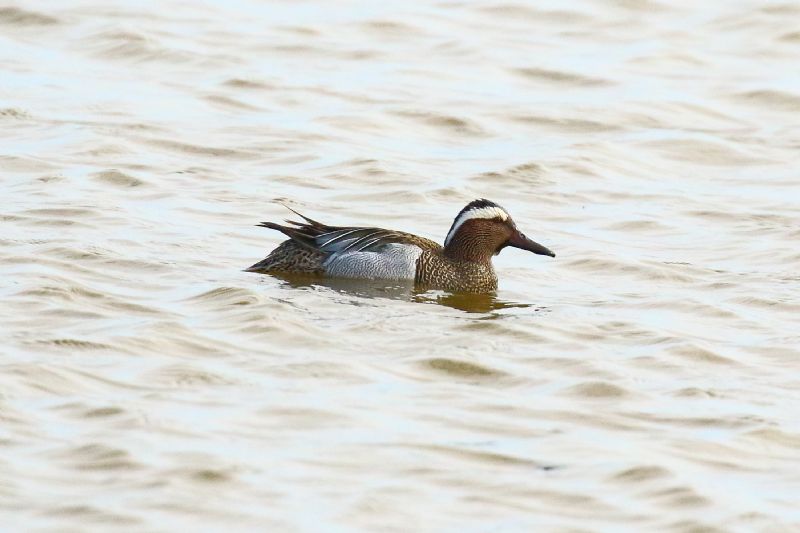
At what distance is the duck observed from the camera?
1172 cm

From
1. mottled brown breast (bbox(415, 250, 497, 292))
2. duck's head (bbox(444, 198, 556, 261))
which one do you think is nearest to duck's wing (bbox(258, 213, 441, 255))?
mottled brown breast (bbox(415, 250, 497, 292))

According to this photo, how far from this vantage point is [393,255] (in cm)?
1171

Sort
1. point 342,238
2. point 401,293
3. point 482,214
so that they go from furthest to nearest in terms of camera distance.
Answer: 1. point 482,214
2. point 342,238
3. point 401,293

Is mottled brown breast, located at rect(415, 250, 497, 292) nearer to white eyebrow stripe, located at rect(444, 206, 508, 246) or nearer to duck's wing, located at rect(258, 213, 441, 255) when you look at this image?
duck's wing, located at rect(258, 213, 441, 255)

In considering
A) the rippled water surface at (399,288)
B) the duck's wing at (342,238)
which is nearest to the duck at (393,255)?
the duck's wing at (342,238)

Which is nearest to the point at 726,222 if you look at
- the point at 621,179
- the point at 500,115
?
the point at 621,179

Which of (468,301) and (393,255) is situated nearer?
(468,301)

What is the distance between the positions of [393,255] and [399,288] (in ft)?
0.75

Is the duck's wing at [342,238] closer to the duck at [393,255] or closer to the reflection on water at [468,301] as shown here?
the duck at [393,255]

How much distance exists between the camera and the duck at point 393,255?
38.4ft

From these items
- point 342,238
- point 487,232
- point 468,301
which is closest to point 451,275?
point 468,301

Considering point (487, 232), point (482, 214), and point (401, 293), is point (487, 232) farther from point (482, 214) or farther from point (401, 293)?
point (401, 293)

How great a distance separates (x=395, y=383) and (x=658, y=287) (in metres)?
3.34

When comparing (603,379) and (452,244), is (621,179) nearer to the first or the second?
(452,244)
